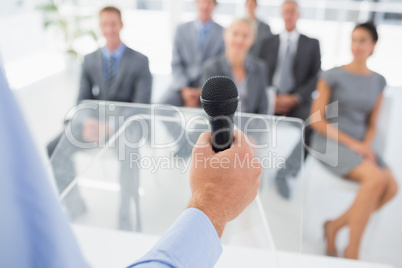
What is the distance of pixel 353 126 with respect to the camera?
222cm

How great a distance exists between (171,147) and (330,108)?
55.9 inches

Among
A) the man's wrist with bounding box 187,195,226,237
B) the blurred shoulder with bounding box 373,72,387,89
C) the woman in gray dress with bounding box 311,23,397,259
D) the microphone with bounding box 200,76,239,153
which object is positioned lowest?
the woman in gray dress with bounding box 311,23,397,259

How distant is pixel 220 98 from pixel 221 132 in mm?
61

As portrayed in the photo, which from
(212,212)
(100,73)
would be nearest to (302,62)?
(100,73)

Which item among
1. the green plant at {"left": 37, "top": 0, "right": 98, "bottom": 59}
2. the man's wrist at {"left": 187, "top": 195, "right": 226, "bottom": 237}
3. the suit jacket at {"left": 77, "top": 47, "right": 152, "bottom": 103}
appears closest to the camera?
the man's wrist at {"left": 187, "top": 195, "right": 226, "bottom": 237}

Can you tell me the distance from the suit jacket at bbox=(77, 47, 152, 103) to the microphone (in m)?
1.76

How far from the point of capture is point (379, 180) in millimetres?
1971

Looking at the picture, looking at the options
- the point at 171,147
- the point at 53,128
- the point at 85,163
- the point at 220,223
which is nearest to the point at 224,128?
the point at 220,223

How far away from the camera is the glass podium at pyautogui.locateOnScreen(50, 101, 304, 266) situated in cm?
105

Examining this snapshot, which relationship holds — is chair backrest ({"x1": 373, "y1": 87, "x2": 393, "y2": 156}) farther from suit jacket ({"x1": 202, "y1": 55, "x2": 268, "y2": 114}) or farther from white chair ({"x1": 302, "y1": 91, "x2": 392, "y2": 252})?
suit jacket ({"x1": 202, "y1": 55, "x2": 268, "y2": 114})

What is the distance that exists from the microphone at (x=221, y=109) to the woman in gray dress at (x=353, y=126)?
151cm

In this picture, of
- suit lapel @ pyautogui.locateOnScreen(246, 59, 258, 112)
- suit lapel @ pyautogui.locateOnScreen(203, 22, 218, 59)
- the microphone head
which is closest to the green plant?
suit lapel @ pyautogui.locateOnScreen(203, 22, 218, 59)

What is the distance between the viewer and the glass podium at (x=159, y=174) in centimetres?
105

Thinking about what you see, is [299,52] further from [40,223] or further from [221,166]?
[40,223]
